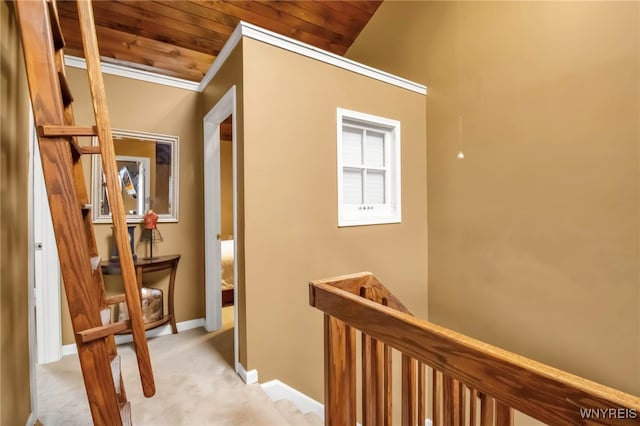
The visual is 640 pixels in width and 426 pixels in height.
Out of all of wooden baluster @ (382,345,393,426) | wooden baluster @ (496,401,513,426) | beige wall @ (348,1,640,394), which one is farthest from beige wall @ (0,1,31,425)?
beige wall @ (348,1,640,394)

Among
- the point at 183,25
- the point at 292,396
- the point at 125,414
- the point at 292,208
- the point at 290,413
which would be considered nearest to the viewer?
the point at 125,414

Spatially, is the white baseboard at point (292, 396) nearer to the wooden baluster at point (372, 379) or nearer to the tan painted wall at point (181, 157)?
the wooden baluster at point (372, 379)

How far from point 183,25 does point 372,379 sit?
3.08m

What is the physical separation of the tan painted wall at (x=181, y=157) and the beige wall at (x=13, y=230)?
3.76 ft

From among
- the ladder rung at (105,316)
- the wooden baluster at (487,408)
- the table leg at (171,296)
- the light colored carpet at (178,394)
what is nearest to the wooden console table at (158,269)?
the table leg at (171,296)

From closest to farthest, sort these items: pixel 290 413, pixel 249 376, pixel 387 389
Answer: pixel 387 389
pixel 290 413
pixel 249 376

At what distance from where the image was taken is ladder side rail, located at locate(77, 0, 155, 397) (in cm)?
100

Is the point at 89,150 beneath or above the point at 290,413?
above

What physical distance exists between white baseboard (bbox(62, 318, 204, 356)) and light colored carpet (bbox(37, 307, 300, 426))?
8cm

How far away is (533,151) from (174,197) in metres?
3.03

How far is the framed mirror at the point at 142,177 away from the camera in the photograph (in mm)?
2486

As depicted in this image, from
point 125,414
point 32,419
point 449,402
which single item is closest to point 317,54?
point 449,402

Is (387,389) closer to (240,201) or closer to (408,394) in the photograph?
(408,394)

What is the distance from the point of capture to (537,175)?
2273 mm
